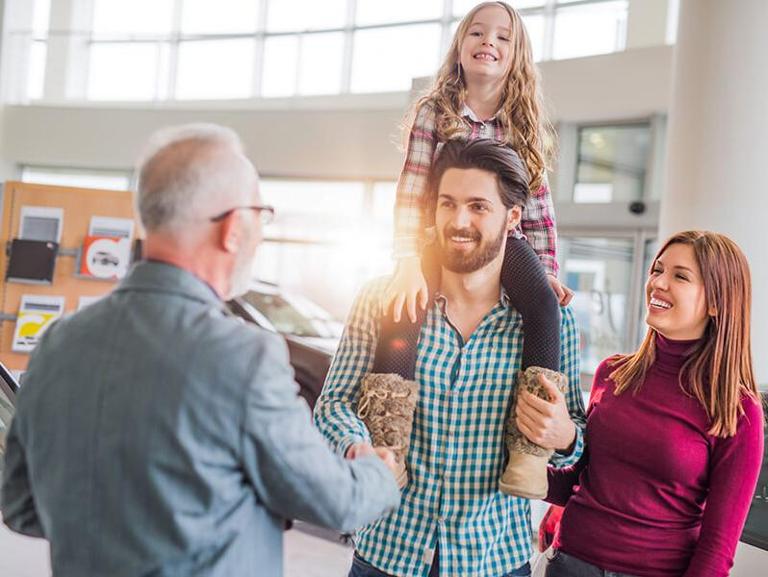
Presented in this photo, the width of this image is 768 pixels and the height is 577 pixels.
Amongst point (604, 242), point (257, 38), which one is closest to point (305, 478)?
point (604, 242)

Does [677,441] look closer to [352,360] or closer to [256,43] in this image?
[352,360]

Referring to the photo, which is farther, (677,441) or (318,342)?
(318,342)

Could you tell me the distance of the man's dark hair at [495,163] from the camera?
1.81 metres

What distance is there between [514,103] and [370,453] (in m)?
1.05

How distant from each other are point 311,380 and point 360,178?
6.03 meters

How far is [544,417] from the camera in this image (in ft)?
5.61

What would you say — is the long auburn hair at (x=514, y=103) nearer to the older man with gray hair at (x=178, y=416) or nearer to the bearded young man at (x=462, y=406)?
the bearded young man at (x=462, y=406)

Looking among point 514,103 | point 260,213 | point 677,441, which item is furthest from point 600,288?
point 260,213

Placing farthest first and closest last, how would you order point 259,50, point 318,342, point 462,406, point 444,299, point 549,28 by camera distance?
point 259,50 → point 549,28 → point 318,342 → point 444,299 → point 462,406

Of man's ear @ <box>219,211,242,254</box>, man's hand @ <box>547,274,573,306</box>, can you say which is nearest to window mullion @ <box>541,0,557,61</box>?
man's hand @ <box>547,274,573,306</box>

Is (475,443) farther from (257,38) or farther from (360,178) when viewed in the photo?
(257,38)

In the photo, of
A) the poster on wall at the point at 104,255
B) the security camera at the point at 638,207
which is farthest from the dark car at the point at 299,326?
the security camera at the point at 638,207

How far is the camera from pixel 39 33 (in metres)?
14.3

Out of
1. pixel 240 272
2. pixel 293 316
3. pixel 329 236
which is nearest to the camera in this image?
pixel 240 272
